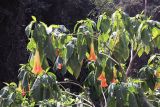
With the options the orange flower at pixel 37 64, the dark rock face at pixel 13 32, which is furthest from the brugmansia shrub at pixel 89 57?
the dark rock face at pixel 13 32

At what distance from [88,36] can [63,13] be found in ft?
43.1

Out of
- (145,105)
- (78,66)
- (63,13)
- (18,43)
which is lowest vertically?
(145,105)

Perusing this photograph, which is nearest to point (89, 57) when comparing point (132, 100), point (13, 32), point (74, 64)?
point (74, 64)

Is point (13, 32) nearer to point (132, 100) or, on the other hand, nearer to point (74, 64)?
point (74, 64)

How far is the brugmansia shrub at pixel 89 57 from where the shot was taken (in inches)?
99.0

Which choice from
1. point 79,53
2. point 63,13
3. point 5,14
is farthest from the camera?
point 63,13

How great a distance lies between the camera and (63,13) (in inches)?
618

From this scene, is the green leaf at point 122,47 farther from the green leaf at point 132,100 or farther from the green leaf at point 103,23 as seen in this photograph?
the green leaf at point 132,100

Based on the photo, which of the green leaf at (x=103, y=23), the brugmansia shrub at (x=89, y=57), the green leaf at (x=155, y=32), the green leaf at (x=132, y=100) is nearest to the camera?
the green leaf at (x=132, y=100)

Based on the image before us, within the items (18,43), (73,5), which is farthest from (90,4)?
(18,43)

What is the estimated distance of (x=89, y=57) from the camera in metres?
2.72

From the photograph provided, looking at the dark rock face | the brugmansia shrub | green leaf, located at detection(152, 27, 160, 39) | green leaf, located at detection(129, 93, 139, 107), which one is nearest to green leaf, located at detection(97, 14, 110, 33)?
the brugmansia shrub

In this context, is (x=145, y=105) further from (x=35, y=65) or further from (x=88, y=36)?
(x=35, y=65)

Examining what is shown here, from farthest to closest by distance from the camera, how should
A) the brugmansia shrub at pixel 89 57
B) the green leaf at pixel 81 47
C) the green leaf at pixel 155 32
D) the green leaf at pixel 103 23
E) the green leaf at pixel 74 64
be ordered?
the green leaf at pixel 103 23
the green leaf at pixel 155 32
the green leaf at pixel 74 64
the green leaf at pixel 81 47
the brugmansia shrub at pixel 89 57
